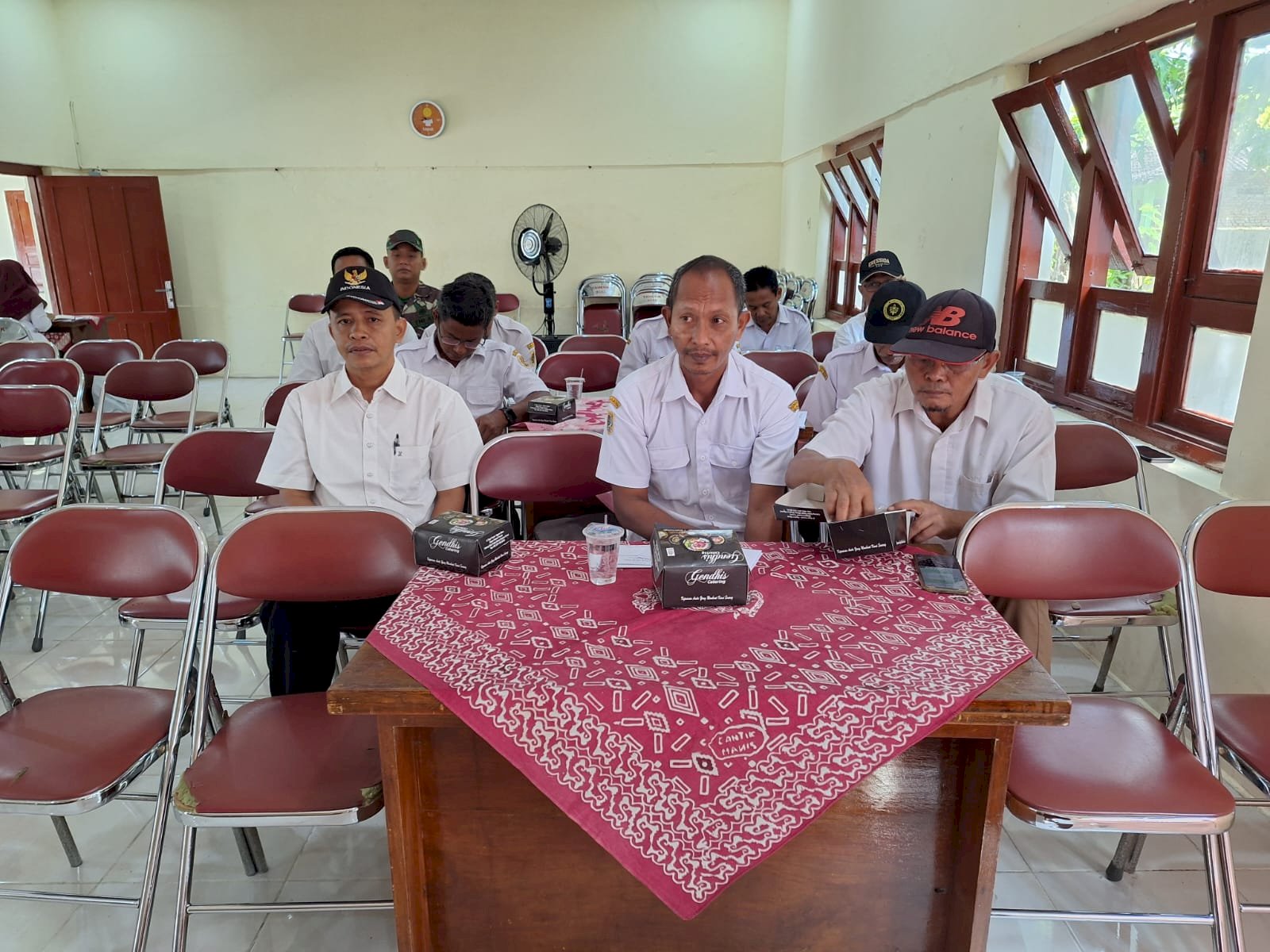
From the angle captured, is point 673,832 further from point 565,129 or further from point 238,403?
point 565,129

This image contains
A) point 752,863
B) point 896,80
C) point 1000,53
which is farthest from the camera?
point 896,80

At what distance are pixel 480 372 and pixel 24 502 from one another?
1.83m

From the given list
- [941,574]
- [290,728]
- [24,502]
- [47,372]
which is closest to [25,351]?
[47,372]

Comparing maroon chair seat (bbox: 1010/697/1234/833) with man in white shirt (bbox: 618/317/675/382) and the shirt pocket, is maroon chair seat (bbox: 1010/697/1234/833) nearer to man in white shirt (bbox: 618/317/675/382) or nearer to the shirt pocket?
the shirt pocket

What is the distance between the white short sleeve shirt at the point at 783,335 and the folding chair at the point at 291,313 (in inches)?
192

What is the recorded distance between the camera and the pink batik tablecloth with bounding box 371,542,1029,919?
1084 mm

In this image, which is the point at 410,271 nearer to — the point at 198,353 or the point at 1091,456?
the point at 198,353

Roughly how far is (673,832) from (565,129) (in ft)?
28.0

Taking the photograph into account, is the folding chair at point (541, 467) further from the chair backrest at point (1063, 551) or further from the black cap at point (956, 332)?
the chair backrest at point (1063, 551)

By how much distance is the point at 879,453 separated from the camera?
2.11 metres

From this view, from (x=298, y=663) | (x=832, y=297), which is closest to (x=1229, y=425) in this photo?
(x=298, y=663)

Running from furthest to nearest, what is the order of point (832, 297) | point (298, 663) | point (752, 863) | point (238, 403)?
point (238, 403) → point (832, 297) → point (298, 663) → point (752, 863)

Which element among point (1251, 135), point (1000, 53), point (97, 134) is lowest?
point (1251, 135)

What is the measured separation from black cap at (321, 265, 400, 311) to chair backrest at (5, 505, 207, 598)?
0.71 metres
